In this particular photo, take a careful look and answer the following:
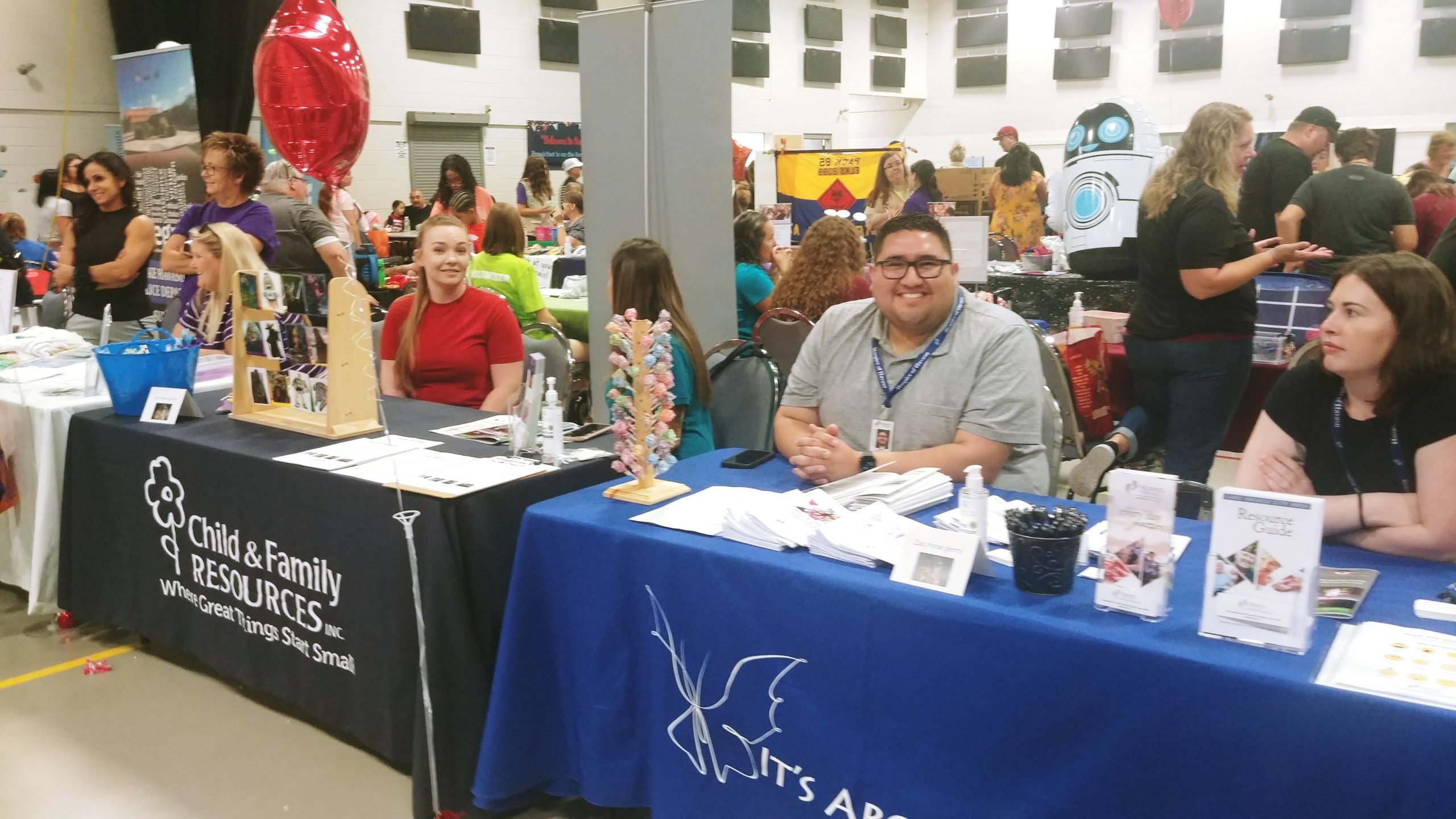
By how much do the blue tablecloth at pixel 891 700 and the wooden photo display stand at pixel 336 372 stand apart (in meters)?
0.94

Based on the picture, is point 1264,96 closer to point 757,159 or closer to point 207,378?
point 757,159

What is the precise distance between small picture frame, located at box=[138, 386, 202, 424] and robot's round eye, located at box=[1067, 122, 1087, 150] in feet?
14.8

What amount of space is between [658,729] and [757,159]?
7.20 metres

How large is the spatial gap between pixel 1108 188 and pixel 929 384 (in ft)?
11.4

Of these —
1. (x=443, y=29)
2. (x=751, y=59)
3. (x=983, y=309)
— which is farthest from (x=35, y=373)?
(x=751, y=59)

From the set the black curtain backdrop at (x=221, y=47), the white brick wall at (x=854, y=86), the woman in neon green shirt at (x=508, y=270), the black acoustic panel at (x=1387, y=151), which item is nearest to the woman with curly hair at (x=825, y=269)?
the woman in neon green shirt at (x=508, y=270)

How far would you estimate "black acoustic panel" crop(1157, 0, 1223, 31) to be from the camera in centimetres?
1170

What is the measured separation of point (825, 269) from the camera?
3979 mm

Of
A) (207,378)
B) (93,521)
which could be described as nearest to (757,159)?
(207,378)

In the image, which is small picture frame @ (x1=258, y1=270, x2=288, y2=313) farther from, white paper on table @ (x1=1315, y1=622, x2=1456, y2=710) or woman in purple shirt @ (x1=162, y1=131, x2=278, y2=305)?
Result: white paper on table @ (x1=1315, y1=622, x2=1456, y2=710)

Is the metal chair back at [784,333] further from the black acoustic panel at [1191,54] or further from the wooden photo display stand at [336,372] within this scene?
the black acoustic panel at [1191,54]

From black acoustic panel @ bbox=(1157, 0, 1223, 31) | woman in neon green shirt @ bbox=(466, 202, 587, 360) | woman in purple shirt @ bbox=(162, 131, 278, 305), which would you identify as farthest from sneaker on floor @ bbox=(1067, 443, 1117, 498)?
black acoustic panel @ bbox=(1157, 0, 1223, 31)

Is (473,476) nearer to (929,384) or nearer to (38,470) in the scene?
(929,384)

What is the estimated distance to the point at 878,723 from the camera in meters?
1.57
